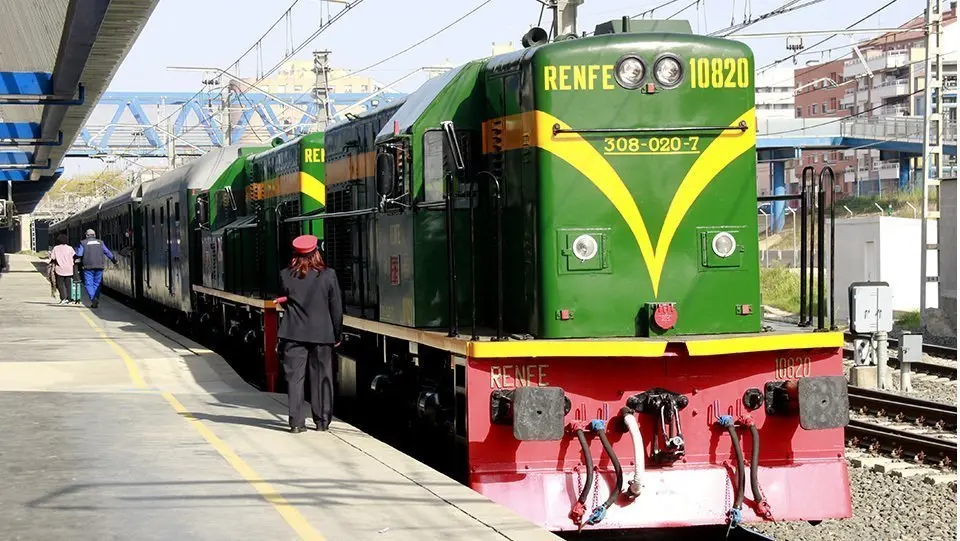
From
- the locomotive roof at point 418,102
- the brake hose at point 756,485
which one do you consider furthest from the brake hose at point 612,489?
the locomotive roof at point 418,102

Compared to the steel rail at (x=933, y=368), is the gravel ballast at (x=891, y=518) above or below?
below

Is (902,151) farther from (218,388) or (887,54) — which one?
(218,388)

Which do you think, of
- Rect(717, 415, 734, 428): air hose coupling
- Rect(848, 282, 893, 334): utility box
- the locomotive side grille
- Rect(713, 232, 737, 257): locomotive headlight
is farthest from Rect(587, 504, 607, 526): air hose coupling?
Rect(848, 282, 893, 334): utility box

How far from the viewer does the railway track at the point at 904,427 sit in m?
12.1

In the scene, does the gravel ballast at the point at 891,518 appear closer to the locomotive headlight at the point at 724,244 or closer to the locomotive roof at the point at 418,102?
the locomotive headlight at the point at 724,244

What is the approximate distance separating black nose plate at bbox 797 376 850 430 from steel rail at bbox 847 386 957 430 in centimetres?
573

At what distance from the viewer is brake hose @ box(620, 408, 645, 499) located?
7.95 metres

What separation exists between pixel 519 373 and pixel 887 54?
301 feet

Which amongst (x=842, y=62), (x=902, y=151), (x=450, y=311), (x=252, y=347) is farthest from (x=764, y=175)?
(x=450, y=311)

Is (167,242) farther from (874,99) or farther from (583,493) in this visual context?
(874,99)

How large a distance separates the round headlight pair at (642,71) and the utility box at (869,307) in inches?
357

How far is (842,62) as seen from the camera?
10619cm

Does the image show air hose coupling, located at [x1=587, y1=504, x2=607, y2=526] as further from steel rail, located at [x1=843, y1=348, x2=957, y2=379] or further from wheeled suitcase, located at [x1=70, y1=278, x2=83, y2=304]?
wheeled suitcase, located at [x1=70, y1=278, x2=83, y2=304]

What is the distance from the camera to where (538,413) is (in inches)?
311
